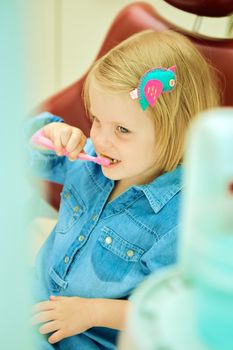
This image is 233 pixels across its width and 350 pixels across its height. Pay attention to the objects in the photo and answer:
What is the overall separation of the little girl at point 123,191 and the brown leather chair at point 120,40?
0.30ft

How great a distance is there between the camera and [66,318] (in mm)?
719

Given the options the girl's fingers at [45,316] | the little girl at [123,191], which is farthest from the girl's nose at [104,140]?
the girl's fingers at [45,316]

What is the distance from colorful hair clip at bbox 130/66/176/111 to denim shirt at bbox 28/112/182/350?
135mm

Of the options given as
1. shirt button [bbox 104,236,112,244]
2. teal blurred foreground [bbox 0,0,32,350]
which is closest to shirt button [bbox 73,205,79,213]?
shirt button [bbox 104,236,112,244]

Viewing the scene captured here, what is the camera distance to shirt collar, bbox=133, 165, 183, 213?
0.75m

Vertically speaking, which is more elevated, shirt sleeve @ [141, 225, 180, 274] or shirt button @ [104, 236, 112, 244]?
shirt sleeve @ [141, 225, 180, 274]

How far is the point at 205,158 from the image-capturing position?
229 mm

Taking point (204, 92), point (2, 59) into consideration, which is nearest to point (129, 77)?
point (204, 92)

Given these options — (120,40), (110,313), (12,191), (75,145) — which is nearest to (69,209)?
(75,145)

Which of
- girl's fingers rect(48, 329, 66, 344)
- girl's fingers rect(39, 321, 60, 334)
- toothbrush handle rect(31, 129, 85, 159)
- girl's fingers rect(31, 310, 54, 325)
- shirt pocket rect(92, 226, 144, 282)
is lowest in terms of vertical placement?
girl's fingers rect(48, 329, 66, 344)

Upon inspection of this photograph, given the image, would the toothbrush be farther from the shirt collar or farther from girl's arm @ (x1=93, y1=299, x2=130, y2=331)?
girl's arm @ (x1=93, y1=299, x2=130, y2=331)

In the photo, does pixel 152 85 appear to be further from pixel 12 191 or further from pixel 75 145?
pixel 12 191

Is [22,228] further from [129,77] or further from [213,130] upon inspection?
[129,77]

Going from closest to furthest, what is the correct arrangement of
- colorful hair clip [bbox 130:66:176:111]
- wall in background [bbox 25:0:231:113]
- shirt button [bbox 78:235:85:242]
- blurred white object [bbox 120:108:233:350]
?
1. blurred white object [bbox 120:108:233:350]
2. colorful hair clip [bbox 130:66:176:111]
3. shirt button [bbox 78:235:85:242]
4. wall in background [bbox 25:0:231:113]
